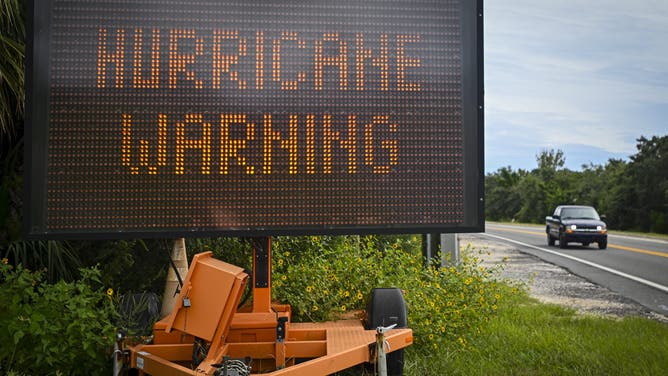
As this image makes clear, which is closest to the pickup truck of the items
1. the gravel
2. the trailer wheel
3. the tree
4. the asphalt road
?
the asphalt road

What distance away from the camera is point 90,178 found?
12.7 feet

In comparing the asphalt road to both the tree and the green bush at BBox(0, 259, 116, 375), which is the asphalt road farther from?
the tree

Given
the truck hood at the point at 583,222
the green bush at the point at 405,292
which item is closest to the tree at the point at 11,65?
the green bush at the point at 405,292

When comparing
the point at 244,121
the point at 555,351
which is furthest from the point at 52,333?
the point at 555,351

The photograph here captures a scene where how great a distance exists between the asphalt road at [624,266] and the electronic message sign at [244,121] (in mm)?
8430

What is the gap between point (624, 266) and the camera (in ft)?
57.5

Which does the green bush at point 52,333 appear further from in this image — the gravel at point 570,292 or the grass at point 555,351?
the gravel at point 570,292

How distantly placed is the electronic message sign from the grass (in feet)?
7.06

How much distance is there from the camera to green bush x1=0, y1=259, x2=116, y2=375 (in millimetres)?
4699

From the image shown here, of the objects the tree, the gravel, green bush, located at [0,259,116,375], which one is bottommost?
the gravel

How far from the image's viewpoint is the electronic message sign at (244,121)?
153 inches

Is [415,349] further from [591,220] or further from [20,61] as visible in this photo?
[591,220]

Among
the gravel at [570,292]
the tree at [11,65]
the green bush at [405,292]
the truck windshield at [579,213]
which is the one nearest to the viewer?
the green bush at [405,292]

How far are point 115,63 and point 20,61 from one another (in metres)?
3.35
